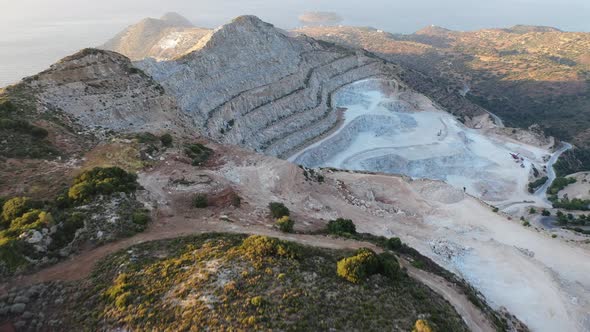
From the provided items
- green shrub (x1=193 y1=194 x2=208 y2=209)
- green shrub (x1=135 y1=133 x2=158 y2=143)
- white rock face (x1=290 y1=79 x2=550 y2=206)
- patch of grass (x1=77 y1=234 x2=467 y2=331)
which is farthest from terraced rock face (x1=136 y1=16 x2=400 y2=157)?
patch of grass (x1=77 y1=234 x2=467 y2=331)

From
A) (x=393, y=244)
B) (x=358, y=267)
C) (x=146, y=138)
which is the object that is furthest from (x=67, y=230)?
(x=393, y=244)

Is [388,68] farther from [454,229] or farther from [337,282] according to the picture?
[337,282]

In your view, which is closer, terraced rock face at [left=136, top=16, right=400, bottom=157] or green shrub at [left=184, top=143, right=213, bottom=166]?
green shrub at [left=184, top=143, right=213, bottom=166]

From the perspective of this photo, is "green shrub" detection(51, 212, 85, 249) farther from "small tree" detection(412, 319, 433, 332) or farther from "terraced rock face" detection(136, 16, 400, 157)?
"terraced rock face" detection(136, 16, 400, 157)

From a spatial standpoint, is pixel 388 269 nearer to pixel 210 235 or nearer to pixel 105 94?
pixel 210 235

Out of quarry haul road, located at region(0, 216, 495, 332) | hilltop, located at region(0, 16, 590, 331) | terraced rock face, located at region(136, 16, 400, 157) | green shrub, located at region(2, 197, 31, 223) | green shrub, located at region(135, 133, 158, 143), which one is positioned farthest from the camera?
terraced rock face, located at region(136, 16, 400, 157)

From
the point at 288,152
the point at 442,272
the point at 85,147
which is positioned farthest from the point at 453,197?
the point at 85,147
